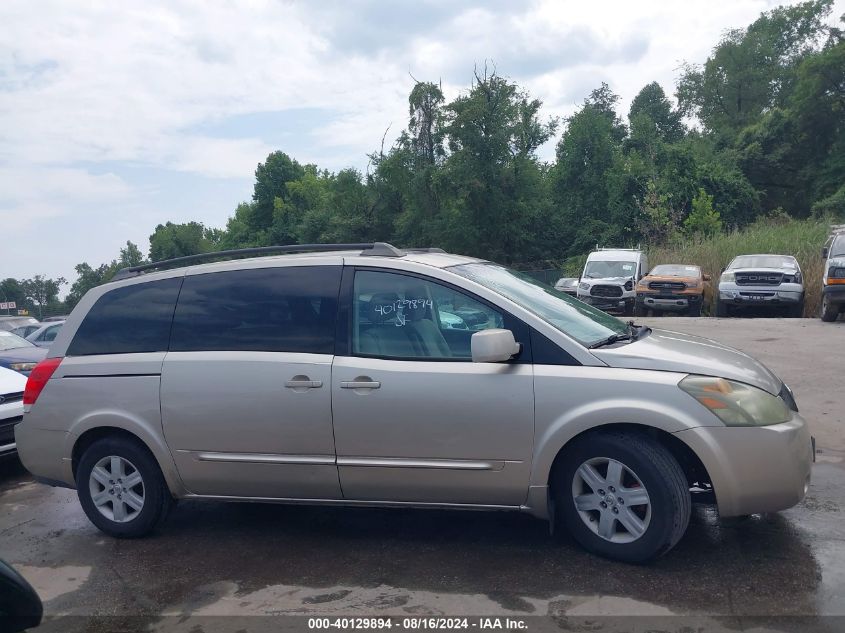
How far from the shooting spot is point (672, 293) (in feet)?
69.3

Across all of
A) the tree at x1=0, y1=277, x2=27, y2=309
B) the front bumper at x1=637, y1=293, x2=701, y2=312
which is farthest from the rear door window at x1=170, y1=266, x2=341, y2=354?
the tree at x1=0, y1=277, x2=27, y2=309

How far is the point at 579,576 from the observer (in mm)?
4137

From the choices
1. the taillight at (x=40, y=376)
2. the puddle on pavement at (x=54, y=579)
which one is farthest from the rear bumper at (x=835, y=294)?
the puddle on pavement at (x=54, y=579)

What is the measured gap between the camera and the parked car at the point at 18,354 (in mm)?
9727

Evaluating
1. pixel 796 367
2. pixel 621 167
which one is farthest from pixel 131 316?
pixel 621 167

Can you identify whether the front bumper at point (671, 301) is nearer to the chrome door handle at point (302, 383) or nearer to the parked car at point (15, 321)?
the parked car at point (15, 321)

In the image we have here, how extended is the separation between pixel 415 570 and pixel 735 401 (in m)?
1.91

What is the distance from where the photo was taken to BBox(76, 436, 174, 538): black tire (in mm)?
5031

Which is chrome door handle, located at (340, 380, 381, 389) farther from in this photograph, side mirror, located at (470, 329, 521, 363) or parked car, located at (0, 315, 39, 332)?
parked car, located at (0, 315, 39, 332)

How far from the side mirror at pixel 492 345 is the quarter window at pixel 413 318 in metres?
0.27

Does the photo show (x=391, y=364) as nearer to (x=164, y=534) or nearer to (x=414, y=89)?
(x=164, y=534)

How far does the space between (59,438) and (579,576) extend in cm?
336

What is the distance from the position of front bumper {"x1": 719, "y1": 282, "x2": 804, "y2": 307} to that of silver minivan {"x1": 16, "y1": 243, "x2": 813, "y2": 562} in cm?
1487

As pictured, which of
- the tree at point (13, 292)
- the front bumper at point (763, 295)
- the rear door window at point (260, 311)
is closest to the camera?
the rear door window at point (260, 311)
